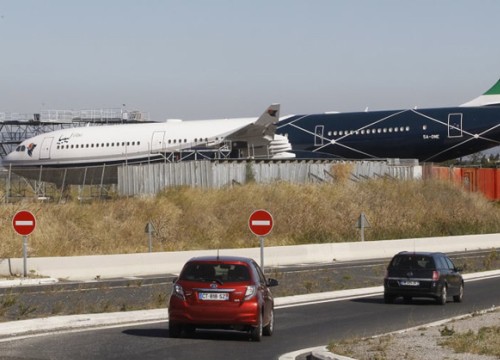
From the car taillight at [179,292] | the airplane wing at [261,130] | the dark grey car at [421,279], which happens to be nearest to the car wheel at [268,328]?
the car taillight at [179,292]

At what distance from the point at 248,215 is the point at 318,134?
11.6 meters

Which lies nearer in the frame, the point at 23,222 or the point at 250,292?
the point at 250,292

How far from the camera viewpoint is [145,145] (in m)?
62.1

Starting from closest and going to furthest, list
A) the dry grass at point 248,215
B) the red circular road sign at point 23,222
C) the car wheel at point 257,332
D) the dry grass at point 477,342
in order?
1. the dry grass at point 477,342
2. the car wheel at point 257,332
3. the red circular road sign at point 23,222
4. the dry grass at point 248,215

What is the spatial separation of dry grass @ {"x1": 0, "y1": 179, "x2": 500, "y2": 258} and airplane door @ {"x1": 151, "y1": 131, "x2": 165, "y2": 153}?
6215 mm

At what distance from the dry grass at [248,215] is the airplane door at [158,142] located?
6.22 metres

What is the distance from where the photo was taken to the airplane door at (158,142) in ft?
202

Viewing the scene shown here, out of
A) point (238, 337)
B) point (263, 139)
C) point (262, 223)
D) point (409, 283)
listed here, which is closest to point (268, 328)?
point (238, 337)

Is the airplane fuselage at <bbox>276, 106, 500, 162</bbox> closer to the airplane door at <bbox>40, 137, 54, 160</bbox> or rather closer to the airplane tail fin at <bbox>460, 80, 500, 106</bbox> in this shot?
the airplane tail fin at <bbox>460, 80, 500, 106</bbox>

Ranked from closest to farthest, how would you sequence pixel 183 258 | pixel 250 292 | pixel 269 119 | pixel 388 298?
pixel 250 292 < pixel 388 298 < pixel 183 258 < pixel 269 119

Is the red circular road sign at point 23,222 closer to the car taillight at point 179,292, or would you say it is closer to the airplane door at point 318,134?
the car taillight at point 179,292

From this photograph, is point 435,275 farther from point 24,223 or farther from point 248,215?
point 248,215

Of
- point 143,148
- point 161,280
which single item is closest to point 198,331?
point 161,280

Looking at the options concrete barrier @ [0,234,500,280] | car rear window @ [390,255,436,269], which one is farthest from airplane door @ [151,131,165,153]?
car rear window @ [390,255,436,269]
